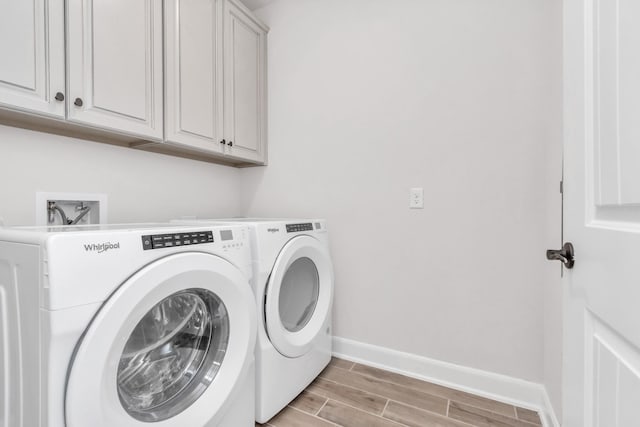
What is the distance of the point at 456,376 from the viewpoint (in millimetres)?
1539

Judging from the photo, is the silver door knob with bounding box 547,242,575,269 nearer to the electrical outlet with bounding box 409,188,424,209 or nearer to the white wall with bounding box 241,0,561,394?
the white wall with bounding box 241,0,561,394

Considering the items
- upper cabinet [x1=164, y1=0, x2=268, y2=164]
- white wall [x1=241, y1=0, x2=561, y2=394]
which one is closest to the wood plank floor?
white wall [x1=241, y1=0, x2=561, y2=394]

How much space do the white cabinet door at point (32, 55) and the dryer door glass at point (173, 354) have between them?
86 cm

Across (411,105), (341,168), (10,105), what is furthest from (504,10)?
(10,105)

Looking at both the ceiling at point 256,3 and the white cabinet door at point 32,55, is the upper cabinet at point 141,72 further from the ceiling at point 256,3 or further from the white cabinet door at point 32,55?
the ceiling at point 256,3

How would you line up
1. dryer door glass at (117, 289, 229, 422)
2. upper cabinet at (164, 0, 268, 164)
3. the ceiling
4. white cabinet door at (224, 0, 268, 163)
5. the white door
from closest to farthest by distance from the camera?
the white door → dryer door glass at (117, 289, 229, 422) → upper cabinet at (164, 0, 268, 164) → white cabinet door at (224, 0, 268, 163) → the ceiling

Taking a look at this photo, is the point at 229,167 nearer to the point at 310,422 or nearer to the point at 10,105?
the point at 10,105

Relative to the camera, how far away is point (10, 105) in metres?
0.98

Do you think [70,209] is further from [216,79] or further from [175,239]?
[216,79]

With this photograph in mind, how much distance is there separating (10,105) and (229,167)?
1.26 meters

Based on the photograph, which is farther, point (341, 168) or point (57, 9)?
point (341, 168)

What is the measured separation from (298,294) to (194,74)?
1334 millimetres

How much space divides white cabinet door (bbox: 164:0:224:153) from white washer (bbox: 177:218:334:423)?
1.72 ft

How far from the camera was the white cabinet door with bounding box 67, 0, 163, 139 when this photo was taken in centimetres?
113
